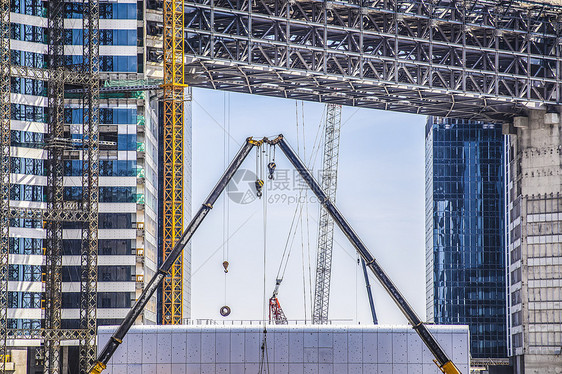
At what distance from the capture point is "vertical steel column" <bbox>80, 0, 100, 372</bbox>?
110438 millimetres

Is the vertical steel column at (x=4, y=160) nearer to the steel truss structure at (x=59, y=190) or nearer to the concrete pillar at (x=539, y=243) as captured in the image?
the steel truss structure at (x=59, y=190)

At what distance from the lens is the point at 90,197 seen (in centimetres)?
11175

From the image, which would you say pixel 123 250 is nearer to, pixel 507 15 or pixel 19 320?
pixel 19 320

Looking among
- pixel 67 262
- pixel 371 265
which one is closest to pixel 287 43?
pixel 371 265

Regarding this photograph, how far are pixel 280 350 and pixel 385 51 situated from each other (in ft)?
104

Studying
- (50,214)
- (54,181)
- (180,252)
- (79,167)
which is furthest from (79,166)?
(180,252)

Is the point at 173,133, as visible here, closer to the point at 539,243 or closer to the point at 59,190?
the point at 59,190

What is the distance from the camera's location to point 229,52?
97.7 meters

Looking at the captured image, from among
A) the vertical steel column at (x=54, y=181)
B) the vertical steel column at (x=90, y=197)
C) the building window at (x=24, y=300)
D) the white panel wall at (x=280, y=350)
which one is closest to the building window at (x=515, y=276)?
the white panel wall at (x=280, y=350)

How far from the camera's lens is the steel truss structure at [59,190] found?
10919 cm

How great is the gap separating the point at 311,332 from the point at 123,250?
37.9 meters

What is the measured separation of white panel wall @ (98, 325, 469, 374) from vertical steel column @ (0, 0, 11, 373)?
17.8 metres

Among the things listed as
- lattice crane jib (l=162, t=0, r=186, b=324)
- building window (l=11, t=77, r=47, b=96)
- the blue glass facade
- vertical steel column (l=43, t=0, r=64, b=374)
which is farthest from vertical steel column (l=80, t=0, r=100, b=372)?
lattice crane jib (l=162, t=0, r=186, b=324)

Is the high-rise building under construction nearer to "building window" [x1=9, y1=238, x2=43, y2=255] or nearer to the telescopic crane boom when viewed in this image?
"building window" [x1=9, y1=238, x2=43, y2=255]
